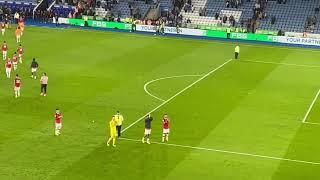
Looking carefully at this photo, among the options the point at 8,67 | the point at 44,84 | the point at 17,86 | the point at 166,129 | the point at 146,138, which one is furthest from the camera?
the point at 8,67

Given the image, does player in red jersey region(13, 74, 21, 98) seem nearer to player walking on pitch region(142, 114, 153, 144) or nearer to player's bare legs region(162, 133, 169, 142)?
player walking on pitch region(142, 114, 153, 144)

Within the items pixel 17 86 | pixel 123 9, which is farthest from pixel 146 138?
pixel 123 9

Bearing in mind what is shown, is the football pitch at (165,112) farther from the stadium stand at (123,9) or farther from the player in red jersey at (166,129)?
the stadium stand at (123,9)

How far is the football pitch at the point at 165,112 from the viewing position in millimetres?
31078

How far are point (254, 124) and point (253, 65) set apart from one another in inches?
759

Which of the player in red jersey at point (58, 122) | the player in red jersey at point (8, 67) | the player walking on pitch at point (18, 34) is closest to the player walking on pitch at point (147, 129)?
the player in red jersey at point (58, 122)

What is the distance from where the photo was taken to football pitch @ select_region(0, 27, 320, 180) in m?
31.1

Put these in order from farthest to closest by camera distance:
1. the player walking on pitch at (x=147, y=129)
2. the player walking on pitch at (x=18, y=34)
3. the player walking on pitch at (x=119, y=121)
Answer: the player walking on pitch at (x=18, y=34), the player walking on pitch at (x=119, y=121), the player walking on pitch at (x=147, y=129)

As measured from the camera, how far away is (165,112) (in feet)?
134

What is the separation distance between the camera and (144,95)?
44.8m

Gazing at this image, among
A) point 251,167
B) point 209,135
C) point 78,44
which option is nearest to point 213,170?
point 251,167

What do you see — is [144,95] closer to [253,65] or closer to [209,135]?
[209,135]

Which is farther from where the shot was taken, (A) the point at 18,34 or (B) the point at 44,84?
(A) the point at 18,34

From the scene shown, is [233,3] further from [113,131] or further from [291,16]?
[113,131]
